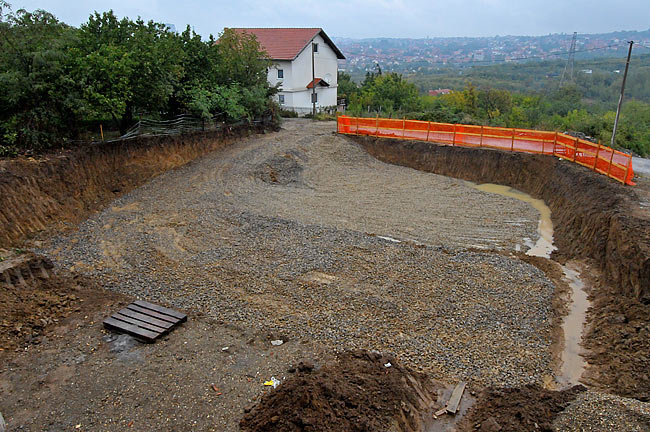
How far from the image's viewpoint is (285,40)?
1522 inches

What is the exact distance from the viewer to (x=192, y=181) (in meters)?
18.7

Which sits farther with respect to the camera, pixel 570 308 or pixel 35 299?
pixel 570 308

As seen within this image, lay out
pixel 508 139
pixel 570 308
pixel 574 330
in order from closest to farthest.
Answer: pixel 574 330
pixel 570 308
pixel 508 139

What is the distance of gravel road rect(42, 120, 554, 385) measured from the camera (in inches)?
356

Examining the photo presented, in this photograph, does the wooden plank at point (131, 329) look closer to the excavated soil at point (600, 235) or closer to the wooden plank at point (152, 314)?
the wooden plank at point (152, 314)

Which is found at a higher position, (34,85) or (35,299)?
(34,85)

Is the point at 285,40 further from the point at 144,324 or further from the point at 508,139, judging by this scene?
the point at 144,324

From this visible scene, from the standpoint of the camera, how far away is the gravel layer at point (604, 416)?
5891 mm

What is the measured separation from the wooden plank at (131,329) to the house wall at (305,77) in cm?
2867

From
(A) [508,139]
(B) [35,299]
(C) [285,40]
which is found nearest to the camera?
(B) [35,299]

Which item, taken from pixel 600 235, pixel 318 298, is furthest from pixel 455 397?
pixel 600 235

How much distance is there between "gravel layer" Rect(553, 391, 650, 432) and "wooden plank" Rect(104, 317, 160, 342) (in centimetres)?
730

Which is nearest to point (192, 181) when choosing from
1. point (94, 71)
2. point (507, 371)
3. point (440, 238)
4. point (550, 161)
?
point (94, 71)

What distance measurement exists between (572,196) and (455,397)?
1199 centimetres
